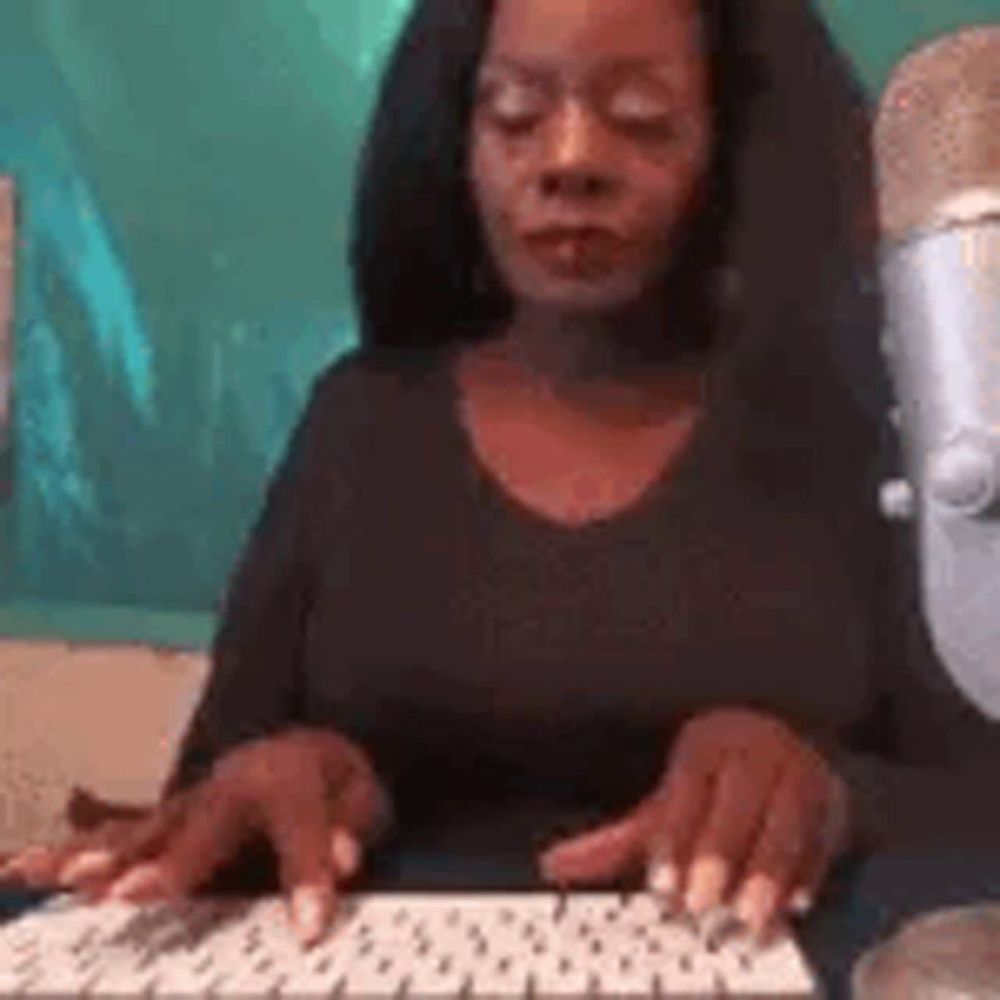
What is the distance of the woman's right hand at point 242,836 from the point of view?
21.1 inches

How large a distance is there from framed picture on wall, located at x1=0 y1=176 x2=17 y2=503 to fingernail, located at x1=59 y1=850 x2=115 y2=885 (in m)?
0.81

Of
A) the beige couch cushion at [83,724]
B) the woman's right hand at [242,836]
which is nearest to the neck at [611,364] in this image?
the woman's right hand at [242,836]

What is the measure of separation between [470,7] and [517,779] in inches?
15.5

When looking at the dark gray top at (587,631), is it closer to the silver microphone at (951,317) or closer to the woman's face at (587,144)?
the woman's face at (587,144)

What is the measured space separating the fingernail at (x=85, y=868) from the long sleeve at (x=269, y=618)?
11.1 inches

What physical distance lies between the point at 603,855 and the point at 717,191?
0.46 metres

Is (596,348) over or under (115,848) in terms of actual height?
over

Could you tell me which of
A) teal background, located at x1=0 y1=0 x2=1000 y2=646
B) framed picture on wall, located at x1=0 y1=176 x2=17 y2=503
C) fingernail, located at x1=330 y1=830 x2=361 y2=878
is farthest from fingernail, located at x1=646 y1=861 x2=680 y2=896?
teal background, located at x1=0 y1=0 x2=1000 y2=646

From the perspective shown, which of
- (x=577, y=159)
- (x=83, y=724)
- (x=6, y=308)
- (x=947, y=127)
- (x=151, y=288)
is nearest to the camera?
(x=947, y=127)

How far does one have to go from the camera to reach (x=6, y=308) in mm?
1296

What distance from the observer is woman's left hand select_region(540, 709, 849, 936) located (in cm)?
49

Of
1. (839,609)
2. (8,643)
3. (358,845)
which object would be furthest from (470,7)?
(8,643)

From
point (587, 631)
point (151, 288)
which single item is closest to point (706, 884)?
point (587, 631)

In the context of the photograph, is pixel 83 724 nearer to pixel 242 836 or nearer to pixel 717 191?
pixel 717 191
